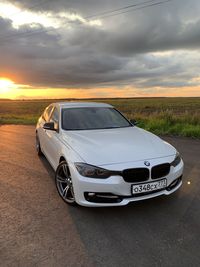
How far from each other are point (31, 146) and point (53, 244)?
5.77 metres

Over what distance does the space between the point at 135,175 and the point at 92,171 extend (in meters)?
0.59

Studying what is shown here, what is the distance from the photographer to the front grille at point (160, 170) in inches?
150

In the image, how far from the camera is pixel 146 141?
4484mm

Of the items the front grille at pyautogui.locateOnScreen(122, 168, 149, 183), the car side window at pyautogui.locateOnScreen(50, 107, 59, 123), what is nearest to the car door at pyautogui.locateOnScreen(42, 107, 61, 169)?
the car side window at pyautogui.locateOnScreen(50, 107, 59, 123)

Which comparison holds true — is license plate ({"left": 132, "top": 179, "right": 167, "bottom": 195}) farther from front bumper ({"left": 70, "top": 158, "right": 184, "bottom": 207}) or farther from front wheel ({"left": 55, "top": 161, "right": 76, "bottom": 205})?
front wheel ({"left": 55, "top": 161, "right": 76, "bottom": 205})

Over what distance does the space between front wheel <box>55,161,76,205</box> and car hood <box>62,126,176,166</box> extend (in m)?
0.38

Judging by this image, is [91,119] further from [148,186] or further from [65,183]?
[148,186]

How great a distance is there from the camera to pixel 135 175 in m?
3.72

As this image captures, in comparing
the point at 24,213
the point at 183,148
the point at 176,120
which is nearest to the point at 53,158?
the point at 24,213

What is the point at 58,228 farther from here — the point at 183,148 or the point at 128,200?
the point at 183,148

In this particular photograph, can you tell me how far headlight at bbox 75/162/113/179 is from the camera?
12.0 feet

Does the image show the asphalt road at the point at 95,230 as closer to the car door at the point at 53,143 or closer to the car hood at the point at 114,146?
the car door at the point at 53,143

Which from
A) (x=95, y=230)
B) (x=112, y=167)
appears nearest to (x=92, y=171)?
(x=112, y=167)

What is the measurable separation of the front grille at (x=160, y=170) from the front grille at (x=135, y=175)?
11 cm
